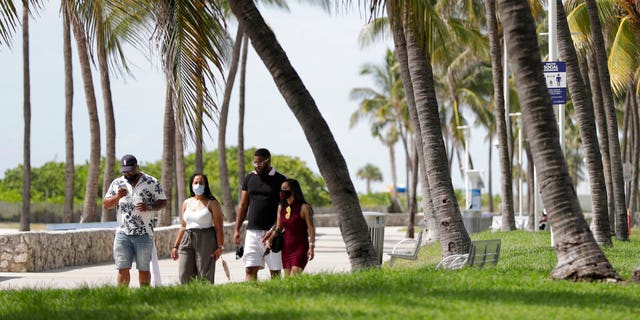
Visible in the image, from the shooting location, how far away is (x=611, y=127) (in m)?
28.0

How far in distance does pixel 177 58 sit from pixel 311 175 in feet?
285

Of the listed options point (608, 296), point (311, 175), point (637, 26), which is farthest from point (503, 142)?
point (311, 175)

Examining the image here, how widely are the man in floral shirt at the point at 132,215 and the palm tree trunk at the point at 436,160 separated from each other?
21.0 ft

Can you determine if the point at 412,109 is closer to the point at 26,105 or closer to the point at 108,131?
the point at 108,131

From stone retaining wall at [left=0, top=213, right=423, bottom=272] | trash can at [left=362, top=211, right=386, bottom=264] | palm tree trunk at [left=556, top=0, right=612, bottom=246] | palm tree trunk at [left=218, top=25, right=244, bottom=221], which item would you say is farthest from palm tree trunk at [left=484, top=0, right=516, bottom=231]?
trash can at [left=362, top=211, right=386, bottom=264]

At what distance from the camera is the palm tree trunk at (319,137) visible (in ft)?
42.7

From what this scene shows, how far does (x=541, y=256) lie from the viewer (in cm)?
1825

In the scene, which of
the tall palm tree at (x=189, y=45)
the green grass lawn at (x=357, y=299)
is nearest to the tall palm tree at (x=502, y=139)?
the tall palm tree at (x=189, y=45)

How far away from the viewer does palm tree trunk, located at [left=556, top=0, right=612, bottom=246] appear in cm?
2200

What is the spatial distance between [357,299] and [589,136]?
13.1 metres

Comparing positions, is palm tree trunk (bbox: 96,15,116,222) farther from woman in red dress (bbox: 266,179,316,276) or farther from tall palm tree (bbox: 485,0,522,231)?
woman in red dress (bbox: 266,179,316,276)

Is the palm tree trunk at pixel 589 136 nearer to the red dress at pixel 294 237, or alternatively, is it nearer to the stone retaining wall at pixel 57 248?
the stone retaining wall at pixel 57 248

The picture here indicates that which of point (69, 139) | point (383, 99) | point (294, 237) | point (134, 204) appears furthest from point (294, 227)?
point (383, 99)

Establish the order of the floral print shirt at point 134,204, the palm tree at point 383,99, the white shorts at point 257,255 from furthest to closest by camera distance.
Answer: the palm tree at point 383,99
the white shorts at point 257,255
the floral print shirt at point 134,204
